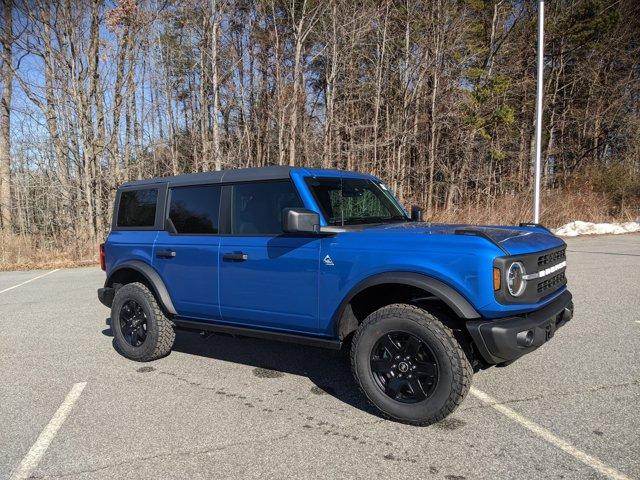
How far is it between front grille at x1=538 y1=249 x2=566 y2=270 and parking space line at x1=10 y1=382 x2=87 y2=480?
3.61 m

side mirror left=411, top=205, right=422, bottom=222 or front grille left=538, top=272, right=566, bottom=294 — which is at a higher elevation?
side mirror left=411, top=205, right=422, bottom=222

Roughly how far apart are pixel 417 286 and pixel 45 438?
2789 millimetres

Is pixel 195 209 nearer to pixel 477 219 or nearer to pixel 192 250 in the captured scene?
pixel 192 250

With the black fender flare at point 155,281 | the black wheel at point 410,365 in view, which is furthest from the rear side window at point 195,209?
the black wheel at point 410,365

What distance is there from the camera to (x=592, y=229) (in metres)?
18.0

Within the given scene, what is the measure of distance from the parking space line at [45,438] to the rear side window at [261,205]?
1.97 meters

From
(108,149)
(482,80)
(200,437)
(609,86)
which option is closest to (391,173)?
(482,80)

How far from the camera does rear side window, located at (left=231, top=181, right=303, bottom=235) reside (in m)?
4.05

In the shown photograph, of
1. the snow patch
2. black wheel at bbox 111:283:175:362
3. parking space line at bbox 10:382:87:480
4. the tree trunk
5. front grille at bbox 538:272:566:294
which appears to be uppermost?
the tree trunk

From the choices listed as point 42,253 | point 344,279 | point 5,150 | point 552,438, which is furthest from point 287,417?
point 5,150

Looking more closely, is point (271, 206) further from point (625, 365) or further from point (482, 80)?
point (482, 80)

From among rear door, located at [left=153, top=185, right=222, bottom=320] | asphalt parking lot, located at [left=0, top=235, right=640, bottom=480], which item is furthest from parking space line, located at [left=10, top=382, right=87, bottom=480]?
rear door, located at [left=153, top=185, right=222, bottom=320]

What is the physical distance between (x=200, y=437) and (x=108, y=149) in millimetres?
16559

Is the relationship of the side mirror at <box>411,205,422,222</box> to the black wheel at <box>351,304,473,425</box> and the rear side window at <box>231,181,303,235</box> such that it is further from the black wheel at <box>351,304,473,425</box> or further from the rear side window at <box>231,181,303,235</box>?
the black wheel at <box>351,304,473,425</box>
